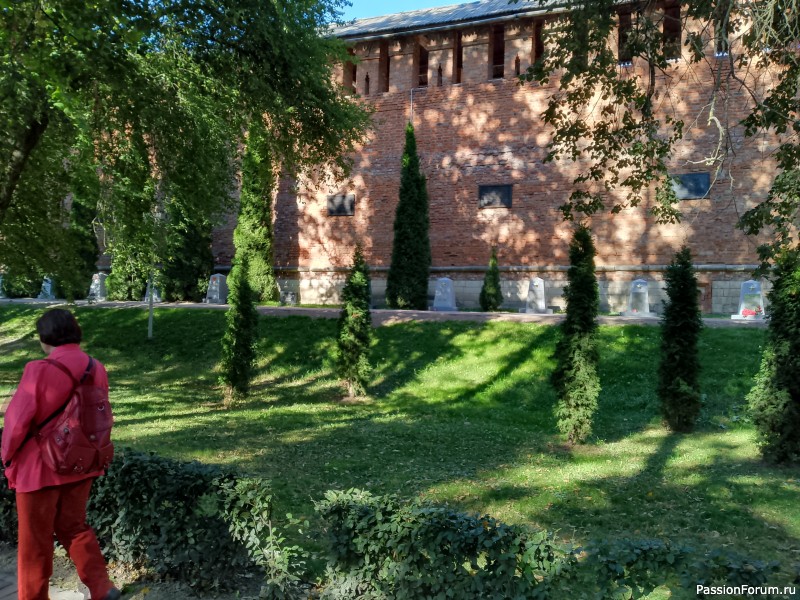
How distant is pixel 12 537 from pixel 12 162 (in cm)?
522

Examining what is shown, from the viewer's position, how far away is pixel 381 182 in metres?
23.5

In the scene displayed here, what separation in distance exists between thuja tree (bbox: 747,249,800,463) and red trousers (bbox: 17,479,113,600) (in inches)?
291

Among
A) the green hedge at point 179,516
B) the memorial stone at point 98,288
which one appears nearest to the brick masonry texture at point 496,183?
the memorial stone at point 98,288

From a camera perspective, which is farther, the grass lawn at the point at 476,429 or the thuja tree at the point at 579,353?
the thuja tree at the point at 579,353

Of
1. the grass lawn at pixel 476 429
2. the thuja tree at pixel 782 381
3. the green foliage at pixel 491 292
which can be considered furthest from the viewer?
the green foliage at pixel 491 292

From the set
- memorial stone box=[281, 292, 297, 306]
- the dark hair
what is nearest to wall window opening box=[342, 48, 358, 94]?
memorial stone box=[281, 292, 297, 306]

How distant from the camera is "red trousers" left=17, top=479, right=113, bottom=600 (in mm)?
3352

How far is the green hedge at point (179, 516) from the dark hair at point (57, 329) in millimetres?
1101

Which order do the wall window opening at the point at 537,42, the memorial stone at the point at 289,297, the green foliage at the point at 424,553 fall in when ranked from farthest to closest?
the memorial stone at the point at 289,297 → the wall window opening at the point at 537,42 → the green foliage at the point at 424,553

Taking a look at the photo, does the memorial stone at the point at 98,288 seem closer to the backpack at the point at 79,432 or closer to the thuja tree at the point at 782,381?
the thuja tree at the point at 782,381

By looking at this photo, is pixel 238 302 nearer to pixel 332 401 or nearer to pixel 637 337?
pixel 332 401

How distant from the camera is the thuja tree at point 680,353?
965cm

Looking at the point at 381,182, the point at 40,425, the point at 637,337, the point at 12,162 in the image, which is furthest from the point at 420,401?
the point at 381,182

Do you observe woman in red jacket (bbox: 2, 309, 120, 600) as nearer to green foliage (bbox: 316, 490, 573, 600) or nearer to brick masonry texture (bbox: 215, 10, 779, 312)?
green foliage (bbox: 316, 490, 573, 600)
